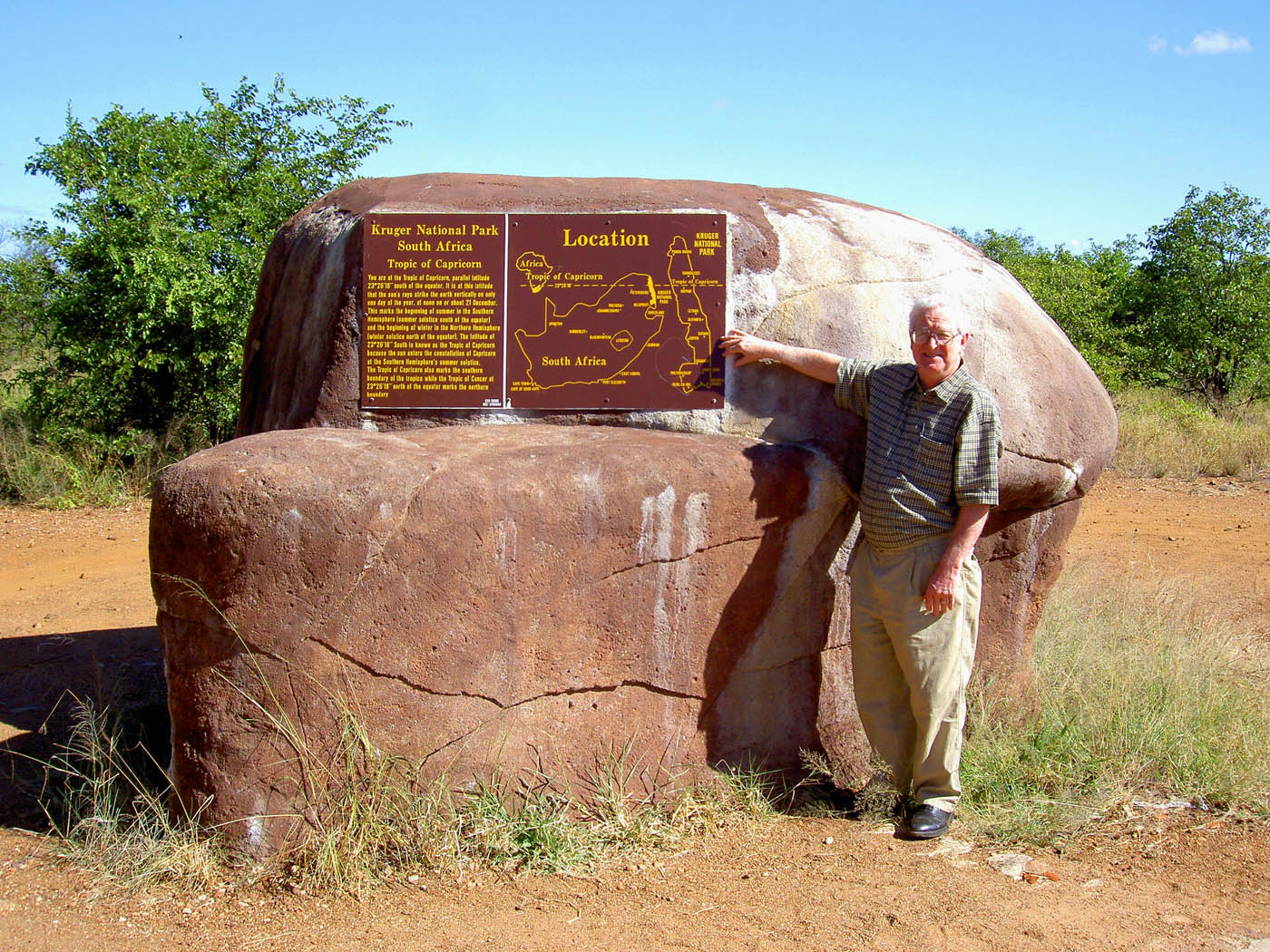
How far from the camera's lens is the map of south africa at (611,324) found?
12.7ft

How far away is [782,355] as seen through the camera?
3.68 m

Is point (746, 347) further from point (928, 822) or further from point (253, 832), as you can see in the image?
point (253, 832)

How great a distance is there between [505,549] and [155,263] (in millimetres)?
6154

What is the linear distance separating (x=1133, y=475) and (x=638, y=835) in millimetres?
8722

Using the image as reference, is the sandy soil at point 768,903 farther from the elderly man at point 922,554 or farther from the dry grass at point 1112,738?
the elderly man at point 922,554

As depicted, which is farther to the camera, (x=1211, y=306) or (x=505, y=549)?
(x=1211, y=306)

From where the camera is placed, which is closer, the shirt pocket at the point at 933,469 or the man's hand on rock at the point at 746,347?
the shirt pocket at the point at 933,469

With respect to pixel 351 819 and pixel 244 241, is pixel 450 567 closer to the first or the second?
pixel 351 819

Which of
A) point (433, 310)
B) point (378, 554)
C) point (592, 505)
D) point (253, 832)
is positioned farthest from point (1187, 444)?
point (253, 832)

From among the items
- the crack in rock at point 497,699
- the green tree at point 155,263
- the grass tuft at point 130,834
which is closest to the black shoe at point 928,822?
the crack in rock at point 497,699

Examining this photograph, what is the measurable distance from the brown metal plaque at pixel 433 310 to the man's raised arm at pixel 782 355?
0.82 metres

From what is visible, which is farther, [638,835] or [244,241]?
[244,241]

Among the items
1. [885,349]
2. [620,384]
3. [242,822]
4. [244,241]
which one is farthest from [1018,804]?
[244,241]

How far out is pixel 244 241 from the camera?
28.8 ft
